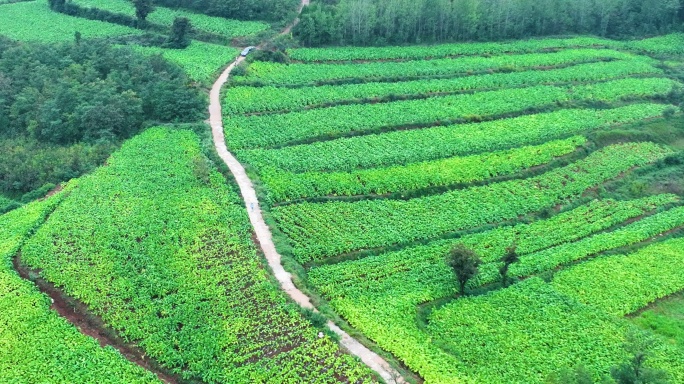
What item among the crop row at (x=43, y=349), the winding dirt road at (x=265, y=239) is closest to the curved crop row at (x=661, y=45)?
the winding dirt road at (x=265, y=239)

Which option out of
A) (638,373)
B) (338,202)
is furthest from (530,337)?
(338,202)

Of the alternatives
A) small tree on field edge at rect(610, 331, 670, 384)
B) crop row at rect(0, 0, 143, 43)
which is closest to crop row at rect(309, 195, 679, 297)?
small tree on field edge at rect(610, 331, 670, 384)

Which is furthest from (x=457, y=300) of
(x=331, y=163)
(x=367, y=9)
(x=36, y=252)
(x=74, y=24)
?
(x=74, y=24)

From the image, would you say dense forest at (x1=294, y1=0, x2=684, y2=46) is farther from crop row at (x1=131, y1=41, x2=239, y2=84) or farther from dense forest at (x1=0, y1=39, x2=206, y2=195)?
dense forest at (x1=0, y1=39, x2=206, y2=195)

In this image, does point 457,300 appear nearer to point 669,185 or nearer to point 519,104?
point 669,185

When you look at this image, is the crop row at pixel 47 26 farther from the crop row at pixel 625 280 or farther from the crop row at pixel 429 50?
the crop row at pixel 625 280
